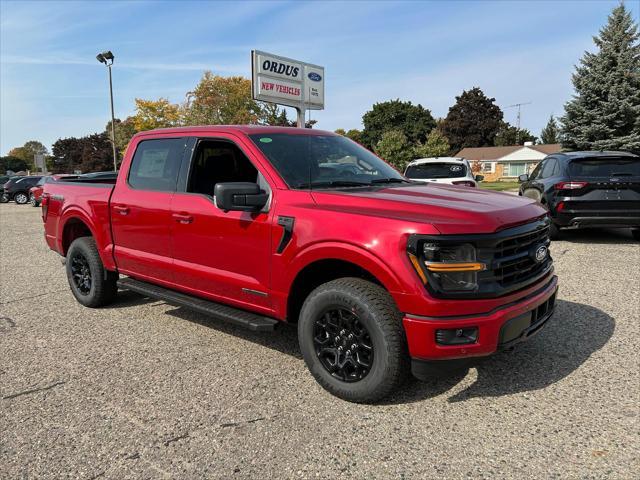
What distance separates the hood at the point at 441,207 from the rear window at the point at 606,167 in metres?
5.50

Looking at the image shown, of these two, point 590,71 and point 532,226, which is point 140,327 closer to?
point 532,226

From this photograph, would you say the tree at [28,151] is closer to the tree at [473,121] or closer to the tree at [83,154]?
the tree at [83,154]

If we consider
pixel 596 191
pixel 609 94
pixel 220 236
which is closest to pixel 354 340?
pixel 220 236

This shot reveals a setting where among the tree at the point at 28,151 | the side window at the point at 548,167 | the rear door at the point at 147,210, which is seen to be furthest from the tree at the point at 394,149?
the tree at the point at 28,151

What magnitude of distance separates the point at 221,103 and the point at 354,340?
2286 inches

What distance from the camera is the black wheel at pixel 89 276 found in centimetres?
524

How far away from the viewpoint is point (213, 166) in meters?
4.26

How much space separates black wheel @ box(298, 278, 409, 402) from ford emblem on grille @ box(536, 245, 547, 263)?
1.07 m

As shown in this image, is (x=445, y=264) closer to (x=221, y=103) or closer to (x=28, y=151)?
(x=221, y=103)

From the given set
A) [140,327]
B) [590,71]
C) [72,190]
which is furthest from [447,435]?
[590,71]

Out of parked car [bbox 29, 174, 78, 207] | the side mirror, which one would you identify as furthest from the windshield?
parked car [bbox 29, 174, 78, 207]

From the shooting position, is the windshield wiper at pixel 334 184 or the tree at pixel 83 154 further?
the tree at pixel 83 154

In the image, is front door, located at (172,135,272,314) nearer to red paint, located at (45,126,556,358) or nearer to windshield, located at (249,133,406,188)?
red paint, located at (45,126,556,358)

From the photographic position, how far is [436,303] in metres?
2.74
